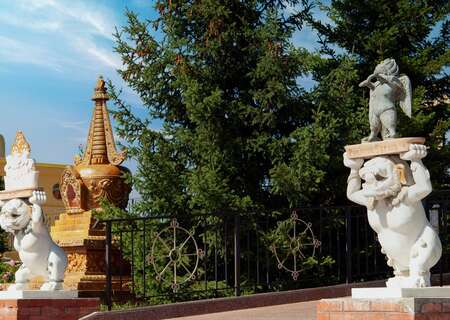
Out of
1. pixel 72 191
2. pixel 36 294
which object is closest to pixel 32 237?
pixel 36 294

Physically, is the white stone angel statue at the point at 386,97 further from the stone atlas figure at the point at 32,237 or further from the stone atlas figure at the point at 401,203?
the stone atlas figure at the point at 32,237

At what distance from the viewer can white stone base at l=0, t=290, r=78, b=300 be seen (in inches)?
410

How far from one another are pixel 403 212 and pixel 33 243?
15.4 feet

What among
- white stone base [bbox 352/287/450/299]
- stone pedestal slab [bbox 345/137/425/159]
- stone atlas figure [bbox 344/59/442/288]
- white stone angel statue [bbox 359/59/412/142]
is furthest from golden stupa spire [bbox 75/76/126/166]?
white stone base [bbox 352/287/450/299]

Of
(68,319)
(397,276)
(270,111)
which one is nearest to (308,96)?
(270,111)

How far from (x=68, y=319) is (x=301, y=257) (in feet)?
15.9

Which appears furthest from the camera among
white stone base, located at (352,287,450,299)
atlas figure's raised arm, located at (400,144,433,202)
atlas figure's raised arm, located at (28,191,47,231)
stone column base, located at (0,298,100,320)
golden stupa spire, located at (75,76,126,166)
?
golden stupa spire, located at (75,76,126,166)

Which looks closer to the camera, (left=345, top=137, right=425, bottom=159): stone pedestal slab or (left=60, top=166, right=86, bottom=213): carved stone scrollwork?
(left=345, top=137, right=425, bottom=159): stone pedestal slab

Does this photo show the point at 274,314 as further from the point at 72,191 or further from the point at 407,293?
the point at 72,191

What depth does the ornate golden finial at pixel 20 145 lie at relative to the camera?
35.9 ft

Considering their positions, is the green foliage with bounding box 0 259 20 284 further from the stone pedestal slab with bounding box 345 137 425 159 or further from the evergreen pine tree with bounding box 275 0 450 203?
the stone pedestal slab with bounding box 345 137 425 159

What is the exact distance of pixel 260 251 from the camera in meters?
14.4

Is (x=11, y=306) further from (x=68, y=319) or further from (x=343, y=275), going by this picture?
(x=343, y=275)

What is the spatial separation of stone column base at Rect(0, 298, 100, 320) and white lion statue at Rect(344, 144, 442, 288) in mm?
4317
